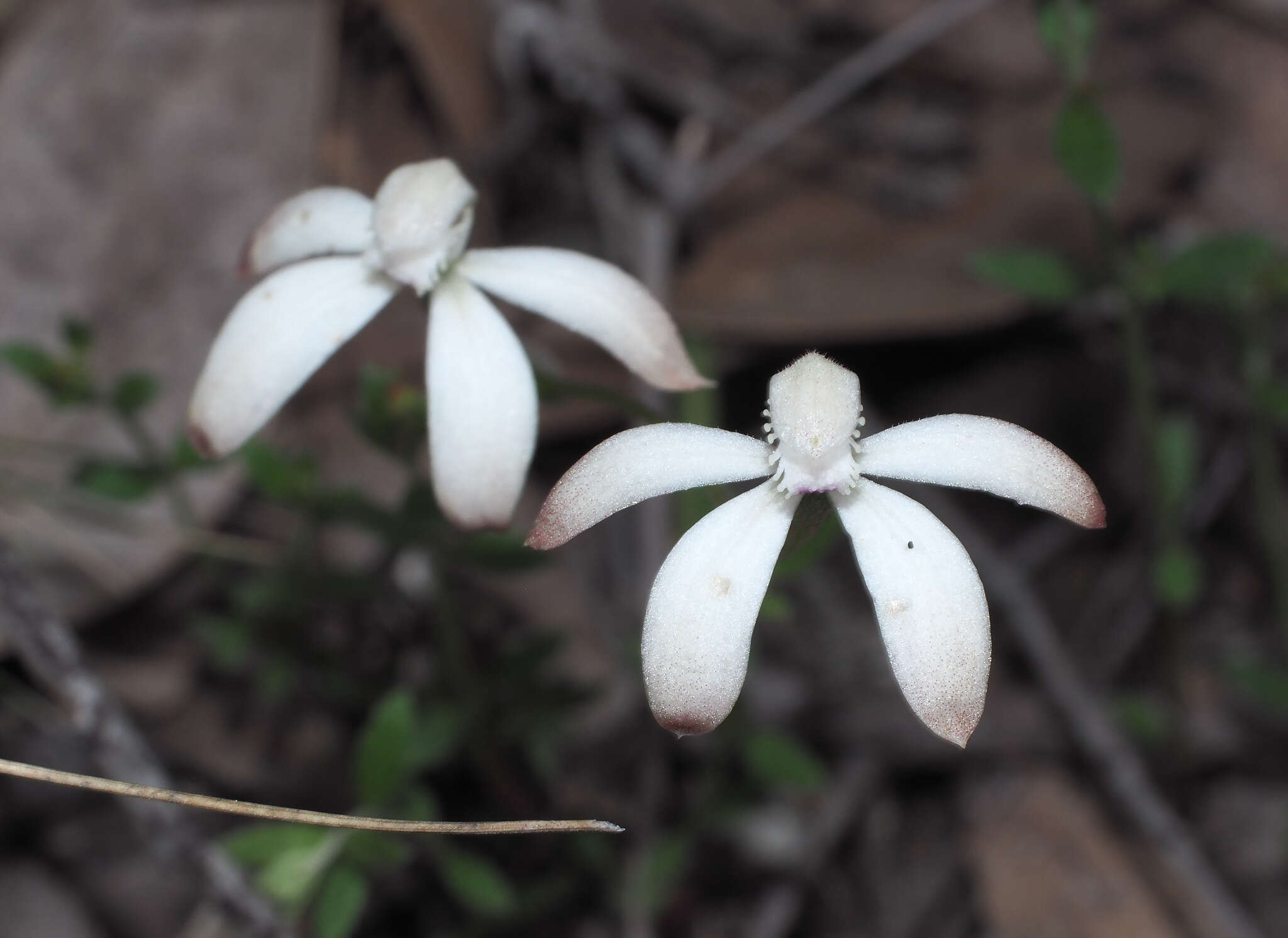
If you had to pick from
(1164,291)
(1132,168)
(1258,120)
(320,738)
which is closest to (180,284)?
(320,738)

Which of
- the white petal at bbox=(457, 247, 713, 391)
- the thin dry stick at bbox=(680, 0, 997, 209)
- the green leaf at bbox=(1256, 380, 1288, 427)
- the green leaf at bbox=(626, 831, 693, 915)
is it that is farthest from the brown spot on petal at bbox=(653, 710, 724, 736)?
the thin dry stick at bbox=(680, 0, 997, 209)

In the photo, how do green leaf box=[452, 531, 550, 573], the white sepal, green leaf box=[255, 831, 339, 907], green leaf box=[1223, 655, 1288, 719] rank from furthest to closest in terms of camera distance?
green leaf box=[1223, 655, 1288, 719] < green leaf box=[452, 531, 550, 573] < green leaf box=[255, 831, 339, 907] < the white sepal

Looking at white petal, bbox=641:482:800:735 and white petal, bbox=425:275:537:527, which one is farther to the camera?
white petal, bbox=425:275:537:527

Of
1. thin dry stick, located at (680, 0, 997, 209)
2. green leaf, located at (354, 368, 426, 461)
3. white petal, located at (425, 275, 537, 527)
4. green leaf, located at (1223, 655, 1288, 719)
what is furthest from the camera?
thin dry stick, located at (680, 0, 997, 209)

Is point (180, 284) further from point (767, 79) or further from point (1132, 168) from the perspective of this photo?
point (1132, 168)

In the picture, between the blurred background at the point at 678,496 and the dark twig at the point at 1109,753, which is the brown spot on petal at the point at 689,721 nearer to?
the blurred background at the point at 678,496

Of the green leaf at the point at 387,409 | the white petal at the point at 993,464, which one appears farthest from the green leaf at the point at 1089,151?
the green leaf at the point at 387,409

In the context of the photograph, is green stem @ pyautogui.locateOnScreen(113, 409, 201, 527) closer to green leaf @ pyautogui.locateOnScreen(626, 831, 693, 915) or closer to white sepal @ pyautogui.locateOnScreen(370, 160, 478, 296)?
white sepal @ pyautogui.locateOnScreen(370, 160, 478, 296)
